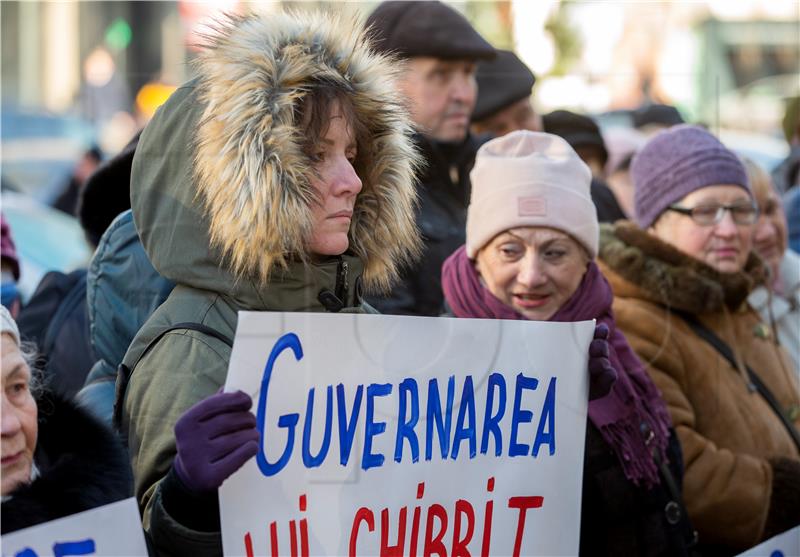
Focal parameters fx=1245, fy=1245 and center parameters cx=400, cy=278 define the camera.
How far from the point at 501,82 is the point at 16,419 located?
7.24 ft

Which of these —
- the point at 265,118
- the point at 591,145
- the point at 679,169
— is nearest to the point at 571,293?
the point at 679,169

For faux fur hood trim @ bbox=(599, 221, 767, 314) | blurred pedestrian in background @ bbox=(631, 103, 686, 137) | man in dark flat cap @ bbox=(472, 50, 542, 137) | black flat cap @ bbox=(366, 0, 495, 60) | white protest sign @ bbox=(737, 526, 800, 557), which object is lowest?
white protest sign @ bbox=(737, 526, 800, 557)

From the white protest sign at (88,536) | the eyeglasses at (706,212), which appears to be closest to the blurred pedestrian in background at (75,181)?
the eyeglasses at (706,212)

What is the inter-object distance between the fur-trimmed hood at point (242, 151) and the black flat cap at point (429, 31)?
1042 millimetres

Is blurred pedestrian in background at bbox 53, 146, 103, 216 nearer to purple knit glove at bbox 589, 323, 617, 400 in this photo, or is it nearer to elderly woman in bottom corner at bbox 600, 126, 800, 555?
elderly woman in bottom corner at bbox 600, 126, 800, 555

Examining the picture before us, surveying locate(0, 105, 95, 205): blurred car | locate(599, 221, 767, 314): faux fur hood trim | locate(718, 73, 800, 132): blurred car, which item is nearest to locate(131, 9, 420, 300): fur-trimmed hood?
locate(599, 221, 767, 314): faux fur hood trim

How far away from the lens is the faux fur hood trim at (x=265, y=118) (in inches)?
86.2

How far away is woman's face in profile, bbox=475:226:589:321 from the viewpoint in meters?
2.94

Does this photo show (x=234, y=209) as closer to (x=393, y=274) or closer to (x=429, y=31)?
(x=393, y=274)

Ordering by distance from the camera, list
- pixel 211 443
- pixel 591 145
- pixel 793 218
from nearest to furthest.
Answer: pixel 211 443, pixel 591 145, pixel 793 218

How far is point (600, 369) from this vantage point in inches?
107

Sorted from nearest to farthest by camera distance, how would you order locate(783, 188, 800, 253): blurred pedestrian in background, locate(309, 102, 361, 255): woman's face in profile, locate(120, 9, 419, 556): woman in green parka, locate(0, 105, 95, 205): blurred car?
locate(120, 9, 419, 556): woman in green parka, locate(309, 102, 361, 255): woman's face in profile, locate(783, 188, 800, 253): blurred pedestrian in background, locate(0, 105, 95, 205): blurred car

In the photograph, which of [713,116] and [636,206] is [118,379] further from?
[713,116]

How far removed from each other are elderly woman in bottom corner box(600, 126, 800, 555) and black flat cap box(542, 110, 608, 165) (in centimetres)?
82
